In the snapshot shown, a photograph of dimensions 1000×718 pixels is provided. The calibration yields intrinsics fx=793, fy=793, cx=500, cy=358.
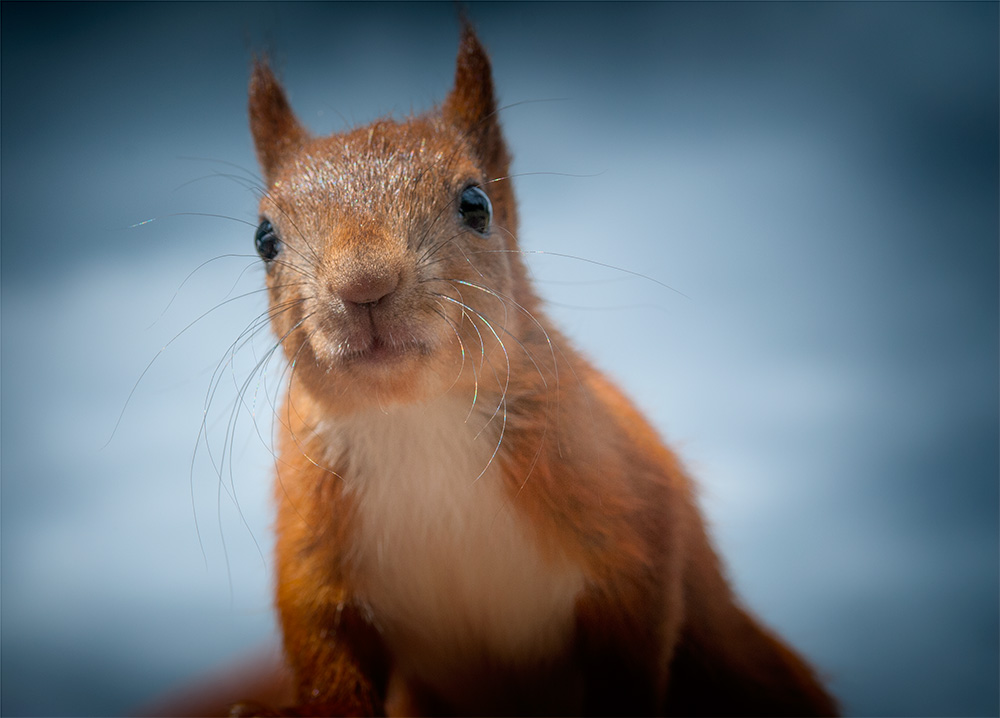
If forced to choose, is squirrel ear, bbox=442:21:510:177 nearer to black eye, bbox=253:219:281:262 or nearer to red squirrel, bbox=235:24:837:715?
red squirrel, bbox=235:24:837:715

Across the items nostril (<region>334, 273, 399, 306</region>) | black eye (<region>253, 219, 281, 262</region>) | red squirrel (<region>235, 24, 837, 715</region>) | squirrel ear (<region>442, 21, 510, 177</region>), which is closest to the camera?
nostril (<region>334, 273, 399, 306</region>)

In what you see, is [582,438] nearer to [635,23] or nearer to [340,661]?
[340,661]

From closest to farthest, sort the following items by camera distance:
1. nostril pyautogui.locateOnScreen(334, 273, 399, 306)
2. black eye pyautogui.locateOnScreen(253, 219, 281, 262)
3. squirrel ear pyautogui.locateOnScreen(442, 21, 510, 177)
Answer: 1. nostril pyautogui.locateOnScreen(334, 273, 399, 306)
2. black eye pyautogui.locateOnScreen(253, 219, 281, 262)
3. squirrel ear pyautogui.locateOnScreen(442, 21, 510, 177)

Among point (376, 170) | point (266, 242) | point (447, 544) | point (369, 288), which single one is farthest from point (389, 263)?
point (447, 544)

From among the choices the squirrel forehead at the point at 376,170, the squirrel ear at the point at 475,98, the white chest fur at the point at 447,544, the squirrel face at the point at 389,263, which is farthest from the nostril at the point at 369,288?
the squirrel ear at the point at 475,98

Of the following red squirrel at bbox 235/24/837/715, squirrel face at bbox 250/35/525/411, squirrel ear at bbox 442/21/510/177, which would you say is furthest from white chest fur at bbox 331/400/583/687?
squirrel ear at bbox 442/21/510/177

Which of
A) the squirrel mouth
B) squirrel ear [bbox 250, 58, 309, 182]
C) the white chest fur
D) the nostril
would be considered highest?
squirrel ear [bbox 250, 58, 309, 182]

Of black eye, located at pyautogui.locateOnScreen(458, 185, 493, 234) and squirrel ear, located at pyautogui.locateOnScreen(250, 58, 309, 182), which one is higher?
squirrel ear, located at pyautogui.locateOnScreen(250, 58, 309, 182)

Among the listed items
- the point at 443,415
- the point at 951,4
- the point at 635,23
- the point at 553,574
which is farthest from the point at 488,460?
the point at 951,4

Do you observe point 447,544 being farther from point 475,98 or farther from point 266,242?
point 475,98

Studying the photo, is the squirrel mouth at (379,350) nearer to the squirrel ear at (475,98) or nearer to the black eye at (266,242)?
the black eye at (266,242)
